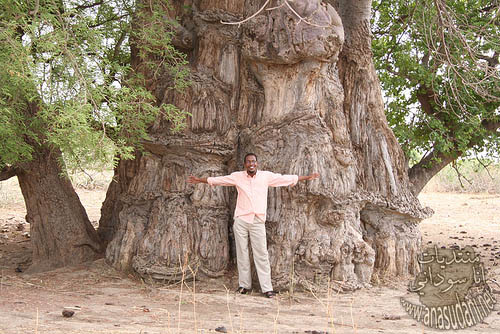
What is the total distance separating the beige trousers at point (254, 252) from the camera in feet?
21.8

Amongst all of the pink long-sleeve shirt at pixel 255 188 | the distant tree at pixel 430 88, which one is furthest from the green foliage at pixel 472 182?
the pink long-sleeve shirt at pixel 255 188

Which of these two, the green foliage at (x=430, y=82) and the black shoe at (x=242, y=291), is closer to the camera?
the black shoe at (x=242, y=291)

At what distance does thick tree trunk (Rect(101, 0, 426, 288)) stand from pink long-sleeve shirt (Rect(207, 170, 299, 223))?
0.38m

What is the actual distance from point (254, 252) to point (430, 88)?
17.0 ft

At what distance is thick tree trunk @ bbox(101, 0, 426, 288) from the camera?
6.96m

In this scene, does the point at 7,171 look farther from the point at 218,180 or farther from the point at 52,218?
the point at 218,180

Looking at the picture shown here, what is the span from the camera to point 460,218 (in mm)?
15062

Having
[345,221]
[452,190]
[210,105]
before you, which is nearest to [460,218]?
[452,190]

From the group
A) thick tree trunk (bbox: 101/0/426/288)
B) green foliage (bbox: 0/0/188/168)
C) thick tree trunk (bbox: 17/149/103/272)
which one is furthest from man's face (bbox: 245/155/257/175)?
thick tree trunk (bbox: 17/149/103/272)

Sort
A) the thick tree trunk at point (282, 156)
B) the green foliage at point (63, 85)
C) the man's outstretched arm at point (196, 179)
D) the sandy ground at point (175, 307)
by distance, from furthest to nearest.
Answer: the thick tree trunk at point (282, 156) < the man's outstretched arm at point (196, 179) < the green foliage at point (63, 85) < the sandy ground at point (175, 307)

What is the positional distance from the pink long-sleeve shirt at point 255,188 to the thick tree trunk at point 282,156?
1.26ft

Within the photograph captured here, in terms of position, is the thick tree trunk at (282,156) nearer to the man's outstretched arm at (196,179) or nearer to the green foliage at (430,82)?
the man's outstretched arm at (196,179)

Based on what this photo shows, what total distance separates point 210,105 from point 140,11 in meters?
1.47

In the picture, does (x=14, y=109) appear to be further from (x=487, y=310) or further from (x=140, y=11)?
(x=487, y=310)
